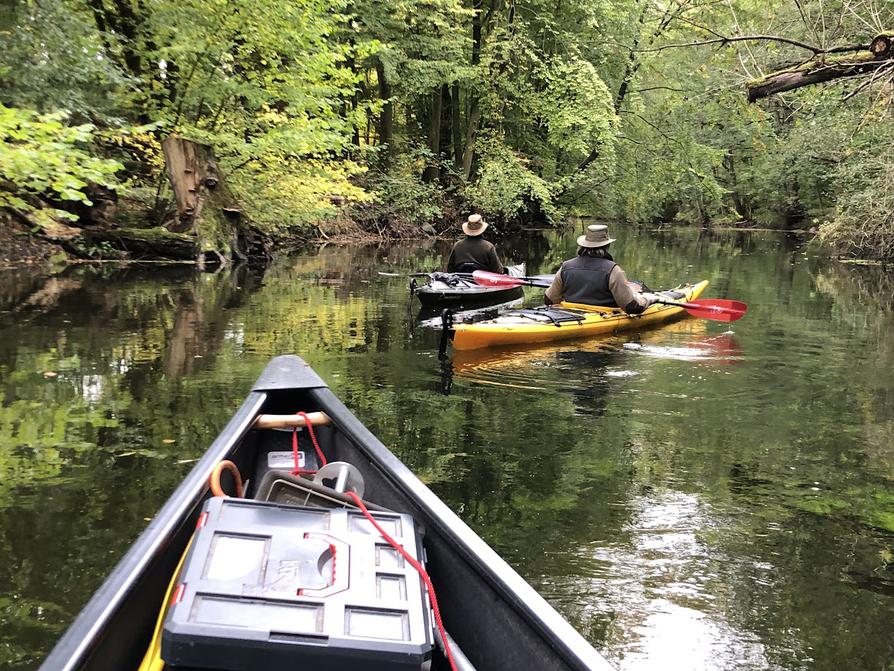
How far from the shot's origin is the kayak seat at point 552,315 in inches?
342

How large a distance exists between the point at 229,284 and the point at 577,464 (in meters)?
9.35

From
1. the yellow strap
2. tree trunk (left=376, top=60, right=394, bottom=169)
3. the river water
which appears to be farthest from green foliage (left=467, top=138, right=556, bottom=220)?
the yellow strap

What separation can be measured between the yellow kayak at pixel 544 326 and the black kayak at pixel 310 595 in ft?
17.7

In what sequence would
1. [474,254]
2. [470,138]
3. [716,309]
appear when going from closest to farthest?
[716,309], [474,254], [470,138]

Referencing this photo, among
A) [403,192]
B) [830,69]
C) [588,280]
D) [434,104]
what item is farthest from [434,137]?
[830,69]

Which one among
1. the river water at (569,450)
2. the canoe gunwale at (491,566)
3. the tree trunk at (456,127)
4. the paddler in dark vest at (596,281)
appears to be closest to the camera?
the canoe gunwale at (491,566)

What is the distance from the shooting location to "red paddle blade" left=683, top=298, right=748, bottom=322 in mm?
9758

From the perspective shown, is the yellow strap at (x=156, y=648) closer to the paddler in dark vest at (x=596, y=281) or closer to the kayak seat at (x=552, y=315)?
the kayak seat at (x=552, y=315)

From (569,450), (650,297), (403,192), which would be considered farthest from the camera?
(403,192)

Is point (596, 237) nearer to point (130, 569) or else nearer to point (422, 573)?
point (422, 573)

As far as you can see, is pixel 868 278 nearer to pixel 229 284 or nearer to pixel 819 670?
pixel 229 284

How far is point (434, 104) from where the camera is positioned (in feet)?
87.3

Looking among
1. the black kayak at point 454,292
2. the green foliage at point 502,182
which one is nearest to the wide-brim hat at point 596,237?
the black kayak at point 454,292

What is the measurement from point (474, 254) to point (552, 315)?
3386mm
